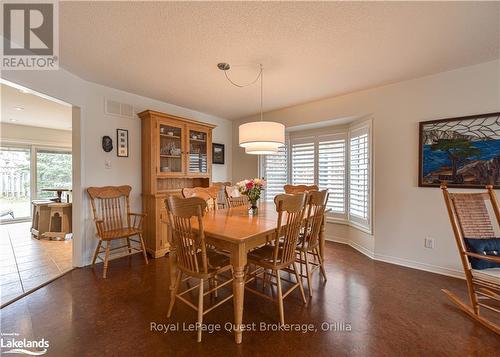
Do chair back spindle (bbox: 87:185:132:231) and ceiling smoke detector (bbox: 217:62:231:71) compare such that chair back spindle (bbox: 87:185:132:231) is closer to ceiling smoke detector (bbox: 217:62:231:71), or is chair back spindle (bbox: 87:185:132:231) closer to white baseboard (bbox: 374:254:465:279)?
ceiling smoke detector (bbox: 217:62:231:71)

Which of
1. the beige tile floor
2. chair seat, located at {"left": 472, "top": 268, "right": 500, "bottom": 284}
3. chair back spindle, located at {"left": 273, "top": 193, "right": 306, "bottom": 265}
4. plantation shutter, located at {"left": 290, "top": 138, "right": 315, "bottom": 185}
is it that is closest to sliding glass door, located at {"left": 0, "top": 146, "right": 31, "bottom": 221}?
the beige tile floor

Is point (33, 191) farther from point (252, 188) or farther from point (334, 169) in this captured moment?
point (334, 169)

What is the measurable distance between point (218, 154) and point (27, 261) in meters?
3.41

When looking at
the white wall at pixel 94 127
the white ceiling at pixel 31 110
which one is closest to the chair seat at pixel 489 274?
the white wall at pixel 94 127

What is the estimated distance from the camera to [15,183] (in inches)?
217

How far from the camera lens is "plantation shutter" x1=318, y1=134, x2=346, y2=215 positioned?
3.93 meters

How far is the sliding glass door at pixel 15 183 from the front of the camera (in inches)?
211

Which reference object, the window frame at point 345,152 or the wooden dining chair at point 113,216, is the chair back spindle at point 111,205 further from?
the window frame at point 345,152

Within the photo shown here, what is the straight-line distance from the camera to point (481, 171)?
8.13 feet

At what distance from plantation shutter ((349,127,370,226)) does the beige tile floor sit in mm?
4225

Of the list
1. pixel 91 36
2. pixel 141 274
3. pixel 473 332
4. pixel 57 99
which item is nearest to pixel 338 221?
pixel 473 332

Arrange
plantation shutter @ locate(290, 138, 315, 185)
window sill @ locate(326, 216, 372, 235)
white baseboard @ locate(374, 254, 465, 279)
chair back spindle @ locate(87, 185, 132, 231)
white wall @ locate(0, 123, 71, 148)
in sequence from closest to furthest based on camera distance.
Result: 1. white baseboard @ locate(374, 254, 465, 279)
2. chair back spindle @ locate(87, 185, 132, 231)
3. window sill @ locate(326, 216, 372, 235)
4. plantation shutter @ locate(290, 138, 315, 185)
5. white wall @ locate(0, 123, 71, 148)

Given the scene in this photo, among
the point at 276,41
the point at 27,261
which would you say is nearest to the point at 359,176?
the point at 276,41

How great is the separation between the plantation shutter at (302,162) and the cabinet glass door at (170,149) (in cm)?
218
